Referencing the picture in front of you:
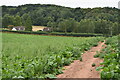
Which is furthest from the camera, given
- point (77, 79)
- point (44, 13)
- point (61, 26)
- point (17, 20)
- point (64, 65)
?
point (44, 13)

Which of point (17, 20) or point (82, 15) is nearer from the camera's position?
point (17, 20)

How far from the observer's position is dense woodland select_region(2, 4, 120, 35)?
226 ft

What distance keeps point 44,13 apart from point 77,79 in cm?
7648

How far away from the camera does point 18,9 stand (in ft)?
286

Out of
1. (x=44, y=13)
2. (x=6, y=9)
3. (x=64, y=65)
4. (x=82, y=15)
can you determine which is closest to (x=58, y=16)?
(x=44, y=13)

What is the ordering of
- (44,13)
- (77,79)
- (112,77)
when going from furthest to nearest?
(44,13) < (77,79) < (112,77)

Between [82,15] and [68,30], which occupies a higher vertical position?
[82,15]

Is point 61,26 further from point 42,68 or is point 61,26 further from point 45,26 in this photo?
point 42,68

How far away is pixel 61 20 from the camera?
263ft

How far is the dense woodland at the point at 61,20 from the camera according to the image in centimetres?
6881

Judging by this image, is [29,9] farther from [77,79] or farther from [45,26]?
[77,79]

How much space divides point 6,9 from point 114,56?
88.4 m

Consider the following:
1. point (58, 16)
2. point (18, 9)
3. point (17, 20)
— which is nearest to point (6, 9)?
point (18, 9)

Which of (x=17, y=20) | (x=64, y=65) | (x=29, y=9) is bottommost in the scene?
(x=64, y=65)
